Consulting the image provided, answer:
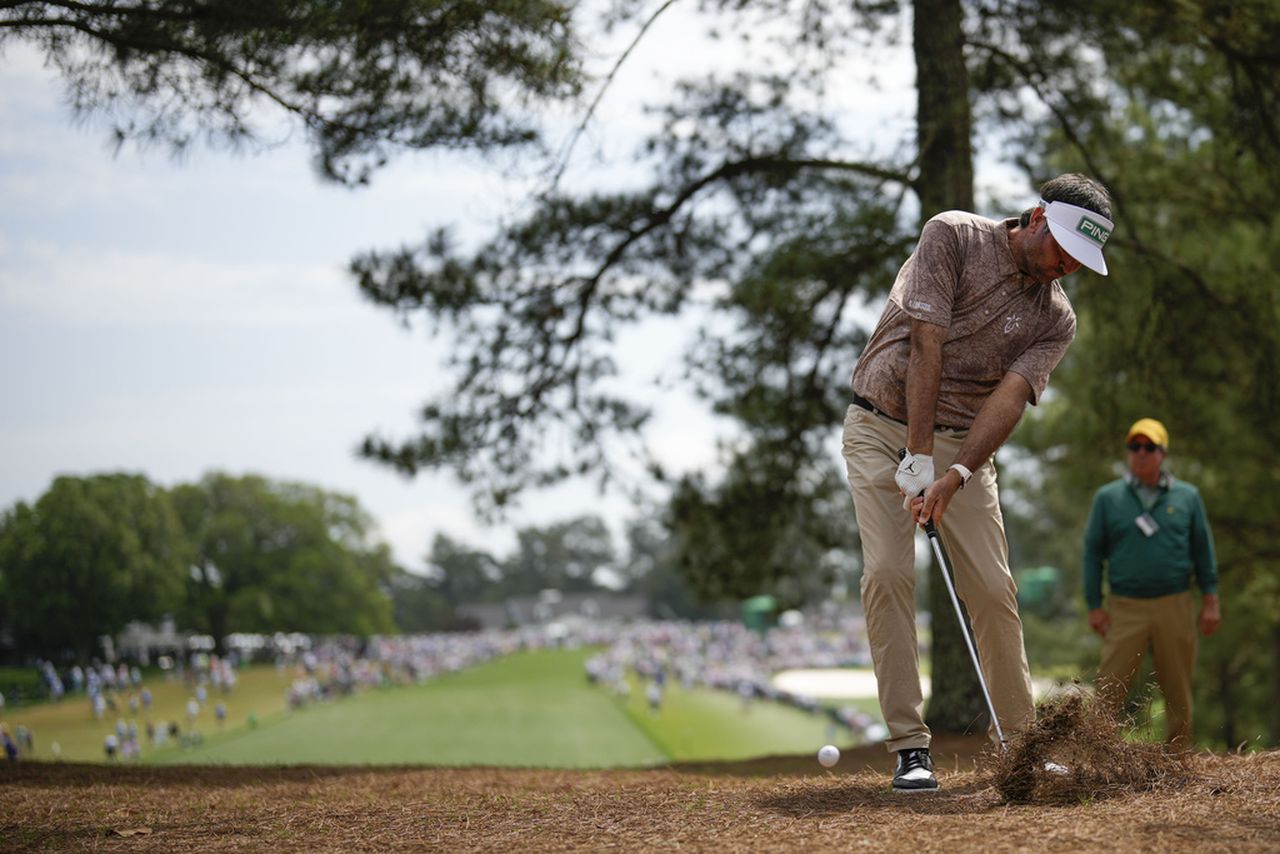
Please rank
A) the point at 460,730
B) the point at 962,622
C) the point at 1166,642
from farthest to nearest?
the point at 460,730 < the point at 1166,642 < the point at 962,622

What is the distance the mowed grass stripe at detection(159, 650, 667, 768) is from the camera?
1067 inches

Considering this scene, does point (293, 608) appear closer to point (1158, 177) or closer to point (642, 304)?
point (642, 304)

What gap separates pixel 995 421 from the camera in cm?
397

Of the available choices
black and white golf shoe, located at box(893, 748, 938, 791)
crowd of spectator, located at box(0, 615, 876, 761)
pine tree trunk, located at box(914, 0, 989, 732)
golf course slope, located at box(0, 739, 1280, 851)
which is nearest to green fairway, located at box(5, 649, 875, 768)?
crowd of spectator, located at box(0, 615, 876, 761)

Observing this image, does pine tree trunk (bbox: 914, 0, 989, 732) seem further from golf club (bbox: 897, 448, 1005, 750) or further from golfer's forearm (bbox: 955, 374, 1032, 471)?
golfer's forearm (bbox: 955, 374, 1032, 471)

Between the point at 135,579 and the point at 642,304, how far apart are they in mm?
5975

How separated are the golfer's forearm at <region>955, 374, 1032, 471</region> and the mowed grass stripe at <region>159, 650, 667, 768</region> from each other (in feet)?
49.2

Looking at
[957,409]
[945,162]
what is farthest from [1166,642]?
[945,162]

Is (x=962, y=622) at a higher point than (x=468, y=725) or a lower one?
higher

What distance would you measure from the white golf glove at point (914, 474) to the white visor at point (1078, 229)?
790mm

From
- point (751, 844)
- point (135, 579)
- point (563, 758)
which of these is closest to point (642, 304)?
point (135, 579)

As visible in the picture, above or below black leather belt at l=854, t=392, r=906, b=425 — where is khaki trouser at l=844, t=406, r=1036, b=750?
below

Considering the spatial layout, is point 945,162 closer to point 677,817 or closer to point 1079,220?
point 1079,220

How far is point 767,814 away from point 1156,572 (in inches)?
135
